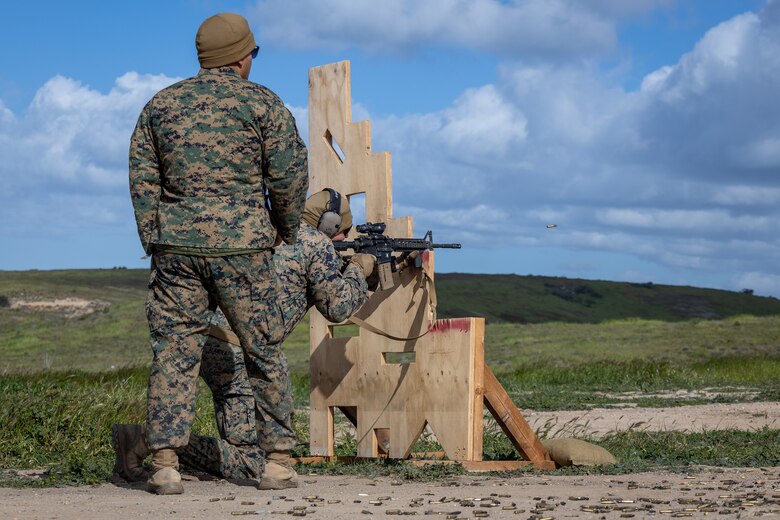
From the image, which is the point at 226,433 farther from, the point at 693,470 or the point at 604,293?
the point at 604,293

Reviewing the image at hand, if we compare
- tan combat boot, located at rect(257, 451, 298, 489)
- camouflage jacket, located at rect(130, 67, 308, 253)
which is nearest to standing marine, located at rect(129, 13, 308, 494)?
camouflage jacket, located at rect(130, 67, 308, 253)

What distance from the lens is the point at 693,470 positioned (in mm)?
7203

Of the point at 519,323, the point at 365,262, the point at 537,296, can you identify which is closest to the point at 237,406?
the point at 365,262

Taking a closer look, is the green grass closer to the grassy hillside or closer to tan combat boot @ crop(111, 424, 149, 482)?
the grassy hillside

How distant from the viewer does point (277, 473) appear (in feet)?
20.2

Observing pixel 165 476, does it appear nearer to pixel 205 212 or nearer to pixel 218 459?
pixel 218 459

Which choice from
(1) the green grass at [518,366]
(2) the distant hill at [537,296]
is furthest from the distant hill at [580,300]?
(1) the green grass at [518,366]

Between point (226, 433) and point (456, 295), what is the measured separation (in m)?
44.1

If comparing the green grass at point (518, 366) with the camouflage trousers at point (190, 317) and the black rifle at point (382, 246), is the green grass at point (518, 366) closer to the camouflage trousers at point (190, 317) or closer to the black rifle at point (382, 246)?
the camouflage trousers at point (190, 317)

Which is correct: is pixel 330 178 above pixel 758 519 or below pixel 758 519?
above

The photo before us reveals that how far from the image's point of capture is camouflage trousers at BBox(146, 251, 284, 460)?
5.74m

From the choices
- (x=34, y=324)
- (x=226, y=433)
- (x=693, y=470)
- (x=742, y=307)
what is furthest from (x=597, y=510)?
(x=742, y=307)

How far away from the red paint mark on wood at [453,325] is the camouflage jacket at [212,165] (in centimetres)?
196

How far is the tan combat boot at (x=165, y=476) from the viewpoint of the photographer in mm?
5902
